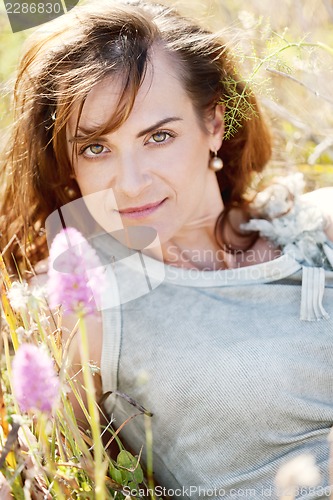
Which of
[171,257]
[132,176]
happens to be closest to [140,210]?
[132,176]

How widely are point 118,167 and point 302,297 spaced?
50cm

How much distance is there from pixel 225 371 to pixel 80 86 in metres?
0.67

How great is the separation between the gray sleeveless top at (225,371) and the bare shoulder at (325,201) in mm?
192

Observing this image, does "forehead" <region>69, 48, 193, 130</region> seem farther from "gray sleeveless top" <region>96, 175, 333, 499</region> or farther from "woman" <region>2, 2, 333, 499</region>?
"gray sleeveless top" <region>96, 175, 333, 499</region>

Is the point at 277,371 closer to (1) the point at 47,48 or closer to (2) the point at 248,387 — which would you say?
(2) the point at 248,387

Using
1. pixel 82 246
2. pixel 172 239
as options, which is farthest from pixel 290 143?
pixel 82 246

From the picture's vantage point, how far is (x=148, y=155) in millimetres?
1401

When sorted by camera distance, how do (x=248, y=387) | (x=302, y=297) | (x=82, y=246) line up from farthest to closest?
(x=302, y=297), (x=248, y=387), (x=82, y=246)

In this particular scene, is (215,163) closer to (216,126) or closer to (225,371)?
(216,126)

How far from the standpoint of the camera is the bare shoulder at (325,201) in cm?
165

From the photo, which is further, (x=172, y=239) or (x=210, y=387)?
(x=172, y=239)

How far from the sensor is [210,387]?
4.40 ft

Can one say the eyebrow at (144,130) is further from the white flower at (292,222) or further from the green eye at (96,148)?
the white flower at (292,222)

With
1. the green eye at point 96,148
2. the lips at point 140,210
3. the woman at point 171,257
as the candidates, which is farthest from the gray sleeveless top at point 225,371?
the green eye at point 96,148
